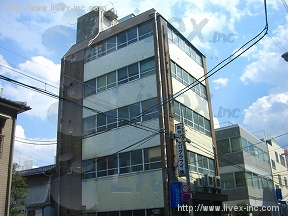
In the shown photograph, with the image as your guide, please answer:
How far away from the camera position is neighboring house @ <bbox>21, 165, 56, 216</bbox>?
2627 cm

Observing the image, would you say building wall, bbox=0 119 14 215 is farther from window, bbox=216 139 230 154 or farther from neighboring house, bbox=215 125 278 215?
window, bbox=216 139 230 154

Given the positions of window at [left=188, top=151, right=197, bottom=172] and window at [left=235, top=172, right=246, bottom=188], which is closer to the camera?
window at [left=188, top=151, right=197, bottom=172]

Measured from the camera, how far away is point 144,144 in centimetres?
Result: 2227

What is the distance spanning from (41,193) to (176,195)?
13.4m

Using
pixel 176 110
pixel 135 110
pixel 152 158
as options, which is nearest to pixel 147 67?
pixel 135 110

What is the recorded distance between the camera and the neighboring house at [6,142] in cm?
1464

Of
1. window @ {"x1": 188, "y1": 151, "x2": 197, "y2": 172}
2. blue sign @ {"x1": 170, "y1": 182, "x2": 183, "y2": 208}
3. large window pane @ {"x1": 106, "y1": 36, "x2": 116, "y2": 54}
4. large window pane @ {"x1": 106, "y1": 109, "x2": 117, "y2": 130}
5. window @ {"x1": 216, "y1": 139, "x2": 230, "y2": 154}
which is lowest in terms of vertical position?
blue sign @ {"x1": 170, "y1": 182, "x2": 183, "y2": 208}

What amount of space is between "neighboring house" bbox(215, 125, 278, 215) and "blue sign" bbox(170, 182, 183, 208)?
36.6 feet

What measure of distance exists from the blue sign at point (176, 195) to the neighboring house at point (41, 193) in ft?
36.1

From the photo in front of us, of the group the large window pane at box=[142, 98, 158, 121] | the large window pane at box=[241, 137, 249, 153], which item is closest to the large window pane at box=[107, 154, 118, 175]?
the large window pane at box=[142, 98, 158, 121]

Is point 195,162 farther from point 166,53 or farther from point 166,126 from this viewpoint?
point 166,53

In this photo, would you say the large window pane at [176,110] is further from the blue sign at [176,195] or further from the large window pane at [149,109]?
the blue sign at [176,195]

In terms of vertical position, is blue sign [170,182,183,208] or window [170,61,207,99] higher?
window [170,61,207,99]

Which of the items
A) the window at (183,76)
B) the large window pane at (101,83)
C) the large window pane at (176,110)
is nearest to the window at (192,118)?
the large window pane at (176,110)
